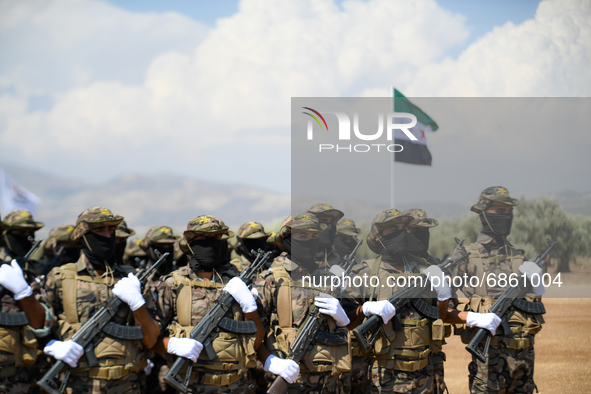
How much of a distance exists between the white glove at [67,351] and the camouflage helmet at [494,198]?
5256 millimetres

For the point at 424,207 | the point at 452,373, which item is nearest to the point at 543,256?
the point at 424,207

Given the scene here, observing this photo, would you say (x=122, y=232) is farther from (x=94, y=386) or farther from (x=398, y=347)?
(x=398, y=347)

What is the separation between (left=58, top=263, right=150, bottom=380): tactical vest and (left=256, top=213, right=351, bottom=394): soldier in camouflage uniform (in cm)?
136

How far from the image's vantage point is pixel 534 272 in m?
6.74

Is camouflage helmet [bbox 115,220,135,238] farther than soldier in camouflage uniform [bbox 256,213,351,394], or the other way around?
camouflage helmet [bbox 115,220,135,238]

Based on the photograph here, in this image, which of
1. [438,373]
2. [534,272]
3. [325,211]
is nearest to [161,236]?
[325,211]

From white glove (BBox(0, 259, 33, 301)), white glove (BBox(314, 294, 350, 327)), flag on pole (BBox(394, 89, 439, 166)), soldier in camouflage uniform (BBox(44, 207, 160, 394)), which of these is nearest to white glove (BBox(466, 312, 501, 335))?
white glove (BBox(314, 294, 350, 327))

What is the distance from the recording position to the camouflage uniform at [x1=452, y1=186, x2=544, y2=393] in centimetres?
656

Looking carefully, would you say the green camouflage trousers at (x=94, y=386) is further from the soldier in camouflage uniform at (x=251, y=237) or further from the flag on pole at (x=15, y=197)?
the flag on pole at (x=15, y=197)

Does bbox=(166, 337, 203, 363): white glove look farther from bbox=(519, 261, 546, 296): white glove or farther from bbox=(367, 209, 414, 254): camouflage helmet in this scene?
bbox=(519, 261, 546, 296): white glove

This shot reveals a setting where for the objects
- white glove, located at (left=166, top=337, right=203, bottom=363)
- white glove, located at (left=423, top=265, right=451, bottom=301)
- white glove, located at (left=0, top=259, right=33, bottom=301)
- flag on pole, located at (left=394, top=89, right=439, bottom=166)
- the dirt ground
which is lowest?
the dirt ground

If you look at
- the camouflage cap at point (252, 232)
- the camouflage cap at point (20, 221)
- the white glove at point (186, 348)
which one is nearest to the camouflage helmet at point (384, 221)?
the camouflage cap at point (252, 232)

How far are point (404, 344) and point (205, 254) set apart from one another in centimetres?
244

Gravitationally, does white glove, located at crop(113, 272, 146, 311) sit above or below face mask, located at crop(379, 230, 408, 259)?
below
